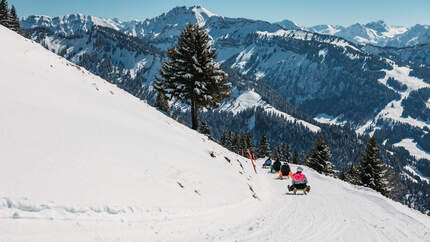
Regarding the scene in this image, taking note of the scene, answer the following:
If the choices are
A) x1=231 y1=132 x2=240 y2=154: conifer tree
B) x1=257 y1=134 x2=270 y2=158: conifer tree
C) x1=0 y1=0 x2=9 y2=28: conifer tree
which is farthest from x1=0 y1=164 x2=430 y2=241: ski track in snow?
x1=0 y1=0 x2=9 y2=28: conifer tree

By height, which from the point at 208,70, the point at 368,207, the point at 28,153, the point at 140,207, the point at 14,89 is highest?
the point at 208,70

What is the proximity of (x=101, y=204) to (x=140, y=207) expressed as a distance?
3.93ft

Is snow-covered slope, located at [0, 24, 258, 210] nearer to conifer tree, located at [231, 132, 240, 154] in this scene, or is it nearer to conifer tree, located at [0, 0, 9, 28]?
conifer tree, located at [0, 0, 9, 28]

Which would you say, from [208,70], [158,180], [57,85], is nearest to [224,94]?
[208,70]

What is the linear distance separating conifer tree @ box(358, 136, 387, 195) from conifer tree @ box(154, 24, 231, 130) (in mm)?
24754

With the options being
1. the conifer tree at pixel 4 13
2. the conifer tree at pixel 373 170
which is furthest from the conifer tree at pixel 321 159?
the conifer tree at pixel 4 13

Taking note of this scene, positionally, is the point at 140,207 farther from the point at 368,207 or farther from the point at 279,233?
the point at 368,207

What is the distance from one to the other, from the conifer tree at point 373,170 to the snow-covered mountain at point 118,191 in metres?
25.0

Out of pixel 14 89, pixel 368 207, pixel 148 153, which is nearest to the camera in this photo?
pixel 14 89

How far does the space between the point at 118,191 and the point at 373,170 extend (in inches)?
1513

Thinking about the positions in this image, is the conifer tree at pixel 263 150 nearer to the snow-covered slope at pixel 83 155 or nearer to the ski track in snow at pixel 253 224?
the snow-covered slope at pixel 83 155

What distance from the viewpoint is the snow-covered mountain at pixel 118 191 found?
6.27 metres

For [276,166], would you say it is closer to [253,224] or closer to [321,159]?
[253,224]

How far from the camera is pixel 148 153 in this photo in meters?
11.2
